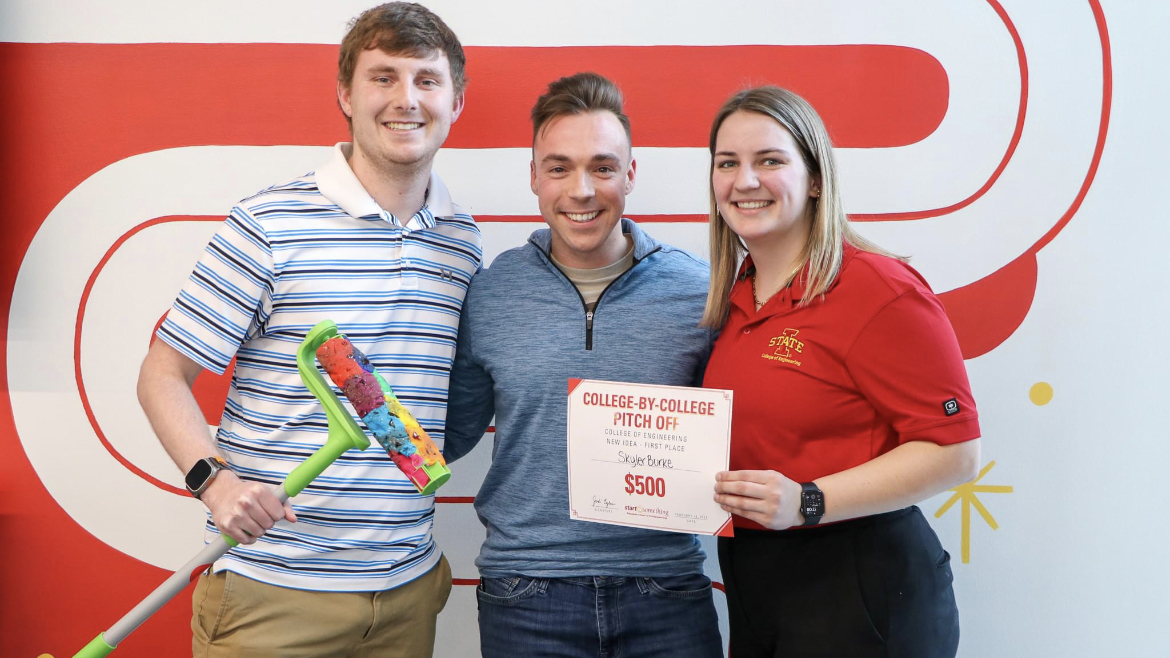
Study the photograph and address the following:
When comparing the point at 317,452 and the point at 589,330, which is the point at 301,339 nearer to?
the point at 317,452

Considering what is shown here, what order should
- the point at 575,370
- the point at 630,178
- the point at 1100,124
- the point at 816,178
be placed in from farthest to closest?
the point at 1100,124 < the point at 630,178 < the point at 575,370 < the point at 816,178

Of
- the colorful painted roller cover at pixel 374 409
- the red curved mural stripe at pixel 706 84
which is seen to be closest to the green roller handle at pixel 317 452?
the colorful painted roller cover at pixel 374 409

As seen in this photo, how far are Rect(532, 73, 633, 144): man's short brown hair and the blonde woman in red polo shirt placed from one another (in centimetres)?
32

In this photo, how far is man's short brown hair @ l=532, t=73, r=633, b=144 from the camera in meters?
1.96

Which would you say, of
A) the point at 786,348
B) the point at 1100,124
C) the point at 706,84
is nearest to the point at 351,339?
the point at 786,348

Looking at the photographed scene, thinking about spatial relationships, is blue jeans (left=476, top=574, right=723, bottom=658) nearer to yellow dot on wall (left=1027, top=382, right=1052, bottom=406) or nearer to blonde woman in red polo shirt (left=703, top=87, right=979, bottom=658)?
blonde woman in red polo shirt (left=703, top=87, right=979, bottom=658)

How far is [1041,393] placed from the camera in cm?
243

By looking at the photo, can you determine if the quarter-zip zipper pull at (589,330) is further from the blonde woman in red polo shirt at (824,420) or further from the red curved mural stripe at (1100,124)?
the red curved mural stripe at (1100,124)

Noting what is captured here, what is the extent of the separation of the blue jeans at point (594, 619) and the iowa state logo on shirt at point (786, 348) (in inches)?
22.1

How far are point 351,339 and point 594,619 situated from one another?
0.79 meters

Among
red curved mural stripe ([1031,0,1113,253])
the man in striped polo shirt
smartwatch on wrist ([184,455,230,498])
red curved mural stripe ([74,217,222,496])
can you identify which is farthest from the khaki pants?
red curved mural stripe ([1031,0,1113,253])

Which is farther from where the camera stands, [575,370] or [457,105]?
[457,105]

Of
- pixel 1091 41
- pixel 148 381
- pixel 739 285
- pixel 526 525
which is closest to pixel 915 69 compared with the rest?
pixel 1091 41

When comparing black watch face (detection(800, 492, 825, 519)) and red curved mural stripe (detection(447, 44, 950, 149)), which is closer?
black watch face (detection(800, 492, 825, 519))
